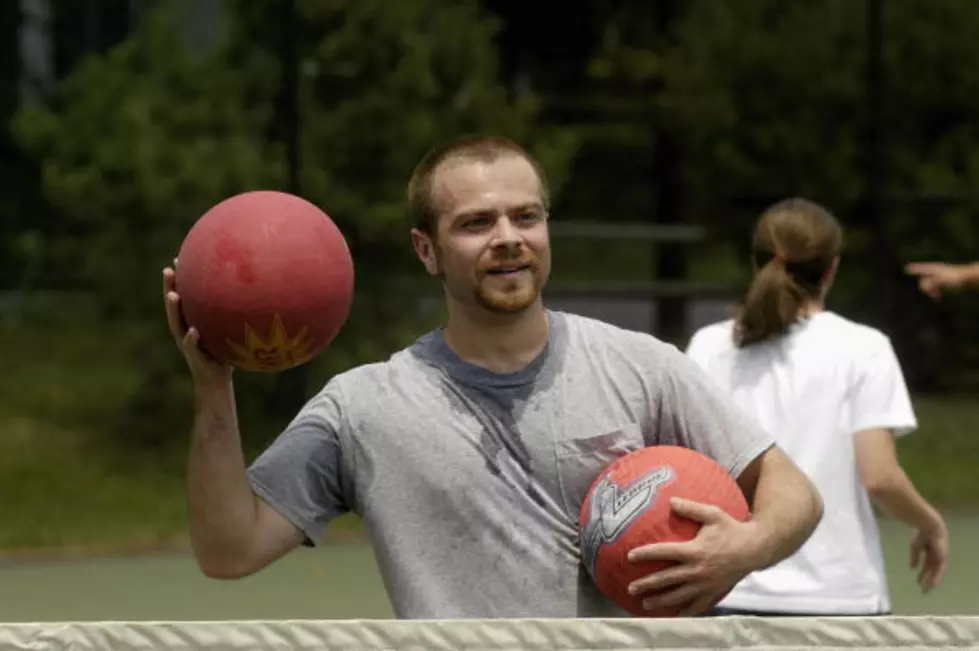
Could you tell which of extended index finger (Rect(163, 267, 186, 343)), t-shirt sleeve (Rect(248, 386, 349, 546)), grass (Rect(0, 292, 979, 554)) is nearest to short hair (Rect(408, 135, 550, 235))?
t-shirt sleeve (Rect(248, 386, 349, 546))

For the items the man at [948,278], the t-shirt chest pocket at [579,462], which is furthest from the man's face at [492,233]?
the man at [948,278]

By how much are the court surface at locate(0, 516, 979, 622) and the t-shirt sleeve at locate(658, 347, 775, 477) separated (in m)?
4.91

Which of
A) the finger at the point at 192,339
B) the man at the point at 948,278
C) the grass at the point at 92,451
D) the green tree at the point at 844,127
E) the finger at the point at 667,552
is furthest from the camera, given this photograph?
the green tree at the point at 844,127

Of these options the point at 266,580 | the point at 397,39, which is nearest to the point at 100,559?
the point at 266,580

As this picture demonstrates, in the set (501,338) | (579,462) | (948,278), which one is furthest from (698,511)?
(948,278)

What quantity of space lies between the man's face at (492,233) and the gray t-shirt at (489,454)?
0.15m

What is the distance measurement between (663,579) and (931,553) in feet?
7.21

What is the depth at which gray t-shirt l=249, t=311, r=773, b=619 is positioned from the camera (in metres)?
3.32

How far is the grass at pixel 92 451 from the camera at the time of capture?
36.3 ft

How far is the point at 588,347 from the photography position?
3.49m

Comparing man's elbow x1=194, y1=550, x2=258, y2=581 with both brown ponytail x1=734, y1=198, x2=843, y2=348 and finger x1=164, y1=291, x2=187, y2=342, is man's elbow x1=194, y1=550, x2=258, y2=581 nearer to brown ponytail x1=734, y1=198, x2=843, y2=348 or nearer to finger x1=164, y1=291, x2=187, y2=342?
finger x1=164, y1=291, x2=187, y2=342

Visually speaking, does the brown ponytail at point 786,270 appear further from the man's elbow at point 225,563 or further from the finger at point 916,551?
the man's elbow at point 225,563

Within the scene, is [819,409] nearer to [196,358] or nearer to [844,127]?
[196,358]

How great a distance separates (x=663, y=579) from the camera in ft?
10.4
